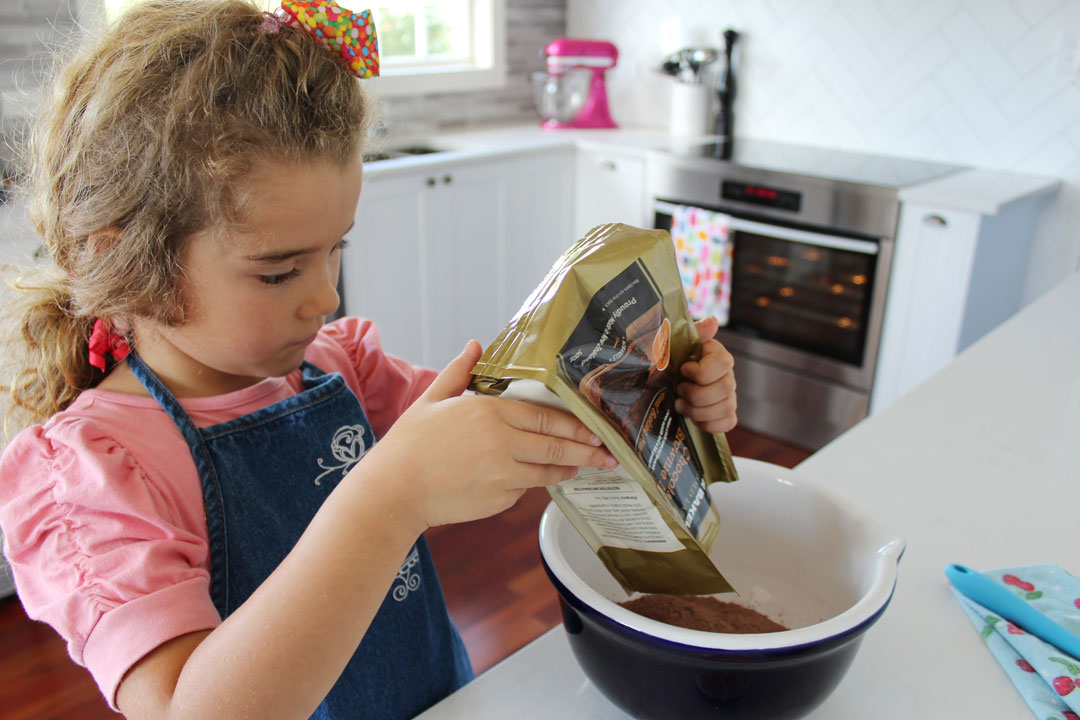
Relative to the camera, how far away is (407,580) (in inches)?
35.6

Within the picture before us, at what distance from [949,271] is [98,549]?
7.24 feet

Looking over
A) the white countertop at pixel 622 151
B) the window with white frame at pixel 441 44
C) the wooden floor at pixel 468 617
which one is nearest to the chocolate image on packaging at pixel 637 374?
the wooden floor at pixel 468 617

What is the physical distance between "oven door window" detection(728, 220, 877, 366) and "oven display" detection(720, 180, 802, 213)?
70 mm

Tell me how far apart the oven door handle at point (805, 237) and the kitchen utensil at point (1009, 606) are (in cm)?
180

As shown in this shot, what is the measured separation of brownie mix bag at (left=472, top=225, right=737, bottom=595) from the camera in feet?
1.77

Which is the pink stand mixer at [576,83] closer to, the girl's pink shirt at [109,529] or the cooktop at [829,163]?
the cooktop at [829,163]

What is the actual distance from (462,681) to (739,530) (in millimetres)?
395

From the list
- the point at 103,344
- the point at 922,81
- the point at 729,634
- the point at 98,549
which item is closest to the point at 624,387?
the point at 729,634

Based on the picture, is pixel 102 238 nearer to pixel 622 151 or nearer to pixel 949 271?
pixel 949 271

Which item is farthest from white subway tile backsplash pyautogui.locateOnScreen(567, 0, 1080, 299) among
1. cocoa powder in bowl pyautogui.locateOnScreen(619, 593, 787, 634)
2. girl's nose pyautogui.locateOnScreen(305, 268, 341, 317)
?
girl's nose pyautogui.locateOnScreen(305, 268, 341, 317)

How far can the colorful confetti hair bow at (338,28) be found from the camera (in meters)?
0.78

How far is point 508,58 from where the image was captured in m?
3.58

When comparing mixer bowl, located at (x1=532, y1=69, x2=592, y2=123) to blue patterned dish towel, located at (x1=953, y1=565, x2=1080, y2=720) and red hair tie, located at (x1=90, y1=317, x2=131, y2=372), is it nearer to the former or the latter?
red hair tie, located at (x1=90, y1=317, x2=131, y2=372)

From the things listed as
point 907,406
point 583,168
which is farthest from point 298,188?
point 583,168
